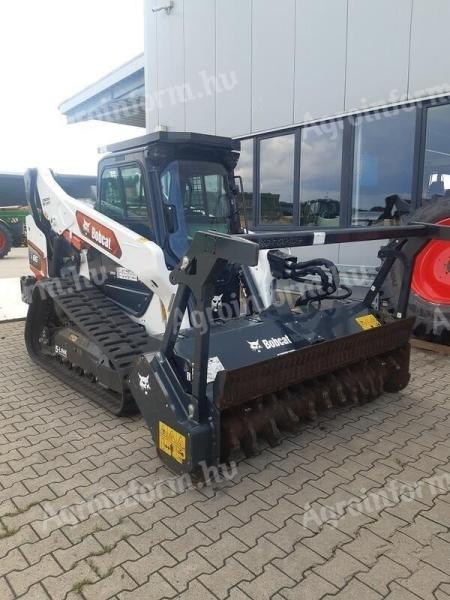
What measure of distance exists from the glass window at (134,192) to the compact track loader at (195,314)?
16 millimetres

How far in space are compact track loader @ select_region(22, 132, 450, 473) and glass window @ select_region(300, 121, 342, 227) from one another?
9.47 feet

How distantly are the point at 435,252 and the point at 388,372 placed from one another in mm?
2136

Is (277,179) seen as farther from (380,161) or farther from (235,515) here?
(235,515)

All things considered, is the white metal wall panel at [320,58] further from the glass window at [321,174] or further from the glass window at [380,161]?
the glass window at [380,161]

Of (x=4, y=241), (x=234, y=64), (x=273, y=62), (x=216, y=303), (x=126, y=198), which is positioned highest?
(x=234, y=64)

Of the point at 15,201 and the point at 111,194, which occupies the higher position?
the point at 15,201

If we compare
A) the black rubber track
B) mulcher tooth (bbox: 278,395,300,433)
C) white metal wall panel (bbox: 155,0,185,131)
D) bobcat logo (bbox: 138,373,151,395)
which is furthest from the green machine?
white metal wall panel (bbox: 155,0,185,131)

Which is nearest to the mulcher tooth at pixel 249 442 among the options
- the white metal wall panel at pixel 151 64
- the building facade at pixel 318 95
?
the building facade at pixel 318 95

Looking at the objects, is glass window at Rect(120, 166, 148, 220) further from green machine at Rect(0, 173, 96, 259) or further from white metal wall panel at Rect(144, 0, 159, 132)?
white metal wall panel at Rect(144, 0, 159, 132)

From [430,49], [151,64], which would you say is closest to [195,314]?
[430,49]

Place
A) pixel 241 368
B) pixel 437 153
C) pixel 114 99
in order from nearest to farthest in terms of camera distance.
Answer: pixel 241 368 < pixel 437 153 < pixel 114 99

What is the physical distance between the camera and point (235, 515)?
8.30ft

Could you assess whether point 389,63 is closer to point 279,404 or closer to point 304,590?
point 279,404

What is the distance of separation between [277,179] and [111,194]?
419 cm
